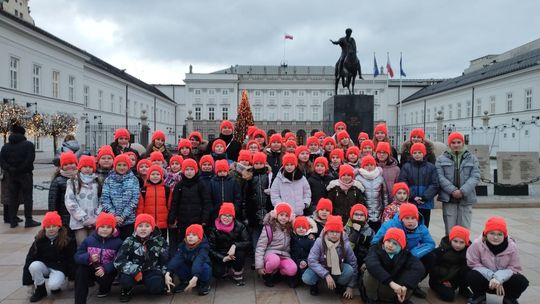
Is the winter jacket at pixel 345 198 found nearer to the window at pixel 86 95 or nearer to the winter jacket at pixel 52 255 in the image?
the winter jacket at pixel 52 255

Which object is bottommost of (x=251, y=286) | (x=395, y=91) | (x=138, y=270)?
(x=251, y=286)

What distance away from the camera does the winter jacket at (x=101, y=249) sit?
427 centimetres

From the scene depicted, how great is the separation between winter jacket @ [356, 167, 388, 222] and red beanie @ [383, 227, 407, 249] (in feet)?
3.29

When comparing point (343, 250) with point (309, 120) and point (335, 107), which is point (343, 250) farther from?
point (309, 120)

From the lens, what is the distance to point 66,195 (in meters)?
4.67

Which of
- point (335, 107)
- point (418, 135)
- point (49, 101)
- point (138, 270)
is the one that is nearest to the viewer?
point (138, 270)

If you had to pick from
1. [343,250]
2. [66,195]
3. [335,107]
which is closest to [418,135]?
[343,250]

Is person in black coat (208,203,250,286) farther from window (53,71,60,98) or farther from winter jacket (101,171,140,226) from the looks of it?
window (53,71,60,98)

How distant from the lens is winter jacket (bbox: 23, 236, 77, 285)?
4.47 m

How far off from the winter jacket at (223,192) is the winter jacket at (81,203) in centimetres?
135

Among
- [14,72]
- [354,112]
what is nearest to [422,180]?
[354,112]

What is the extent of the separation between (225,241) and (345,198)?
A: 1546 mm

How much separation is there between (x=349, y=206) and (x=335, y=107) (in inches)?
311

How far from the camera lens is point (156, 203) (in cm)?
499
